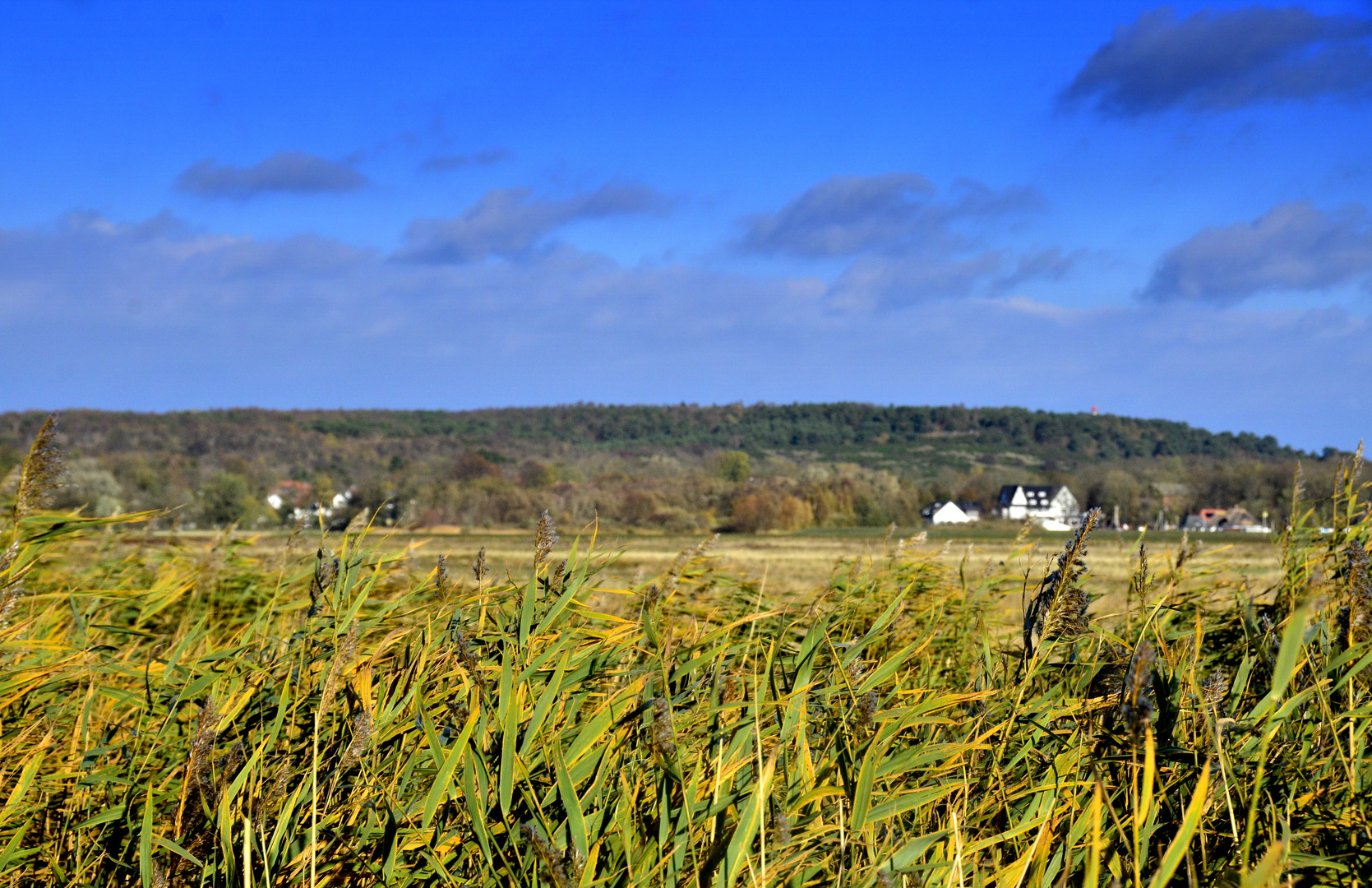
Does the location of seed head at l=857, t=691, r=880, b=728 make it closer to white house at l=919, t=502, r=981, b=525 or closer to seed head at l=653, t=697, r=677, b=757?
seed head at l=653, t=697, r=677, b=757

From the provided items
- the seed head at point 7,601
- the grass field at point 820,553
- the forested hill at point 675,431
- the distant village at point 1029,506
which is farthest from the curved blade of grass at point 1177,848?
the forested hill at point 675,431

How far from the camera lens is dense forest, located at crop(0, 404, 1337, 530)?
4150 centimetres

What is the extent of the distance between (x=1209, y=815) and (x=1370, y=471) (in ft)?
22.2

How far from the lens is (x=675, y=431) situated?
124188mm

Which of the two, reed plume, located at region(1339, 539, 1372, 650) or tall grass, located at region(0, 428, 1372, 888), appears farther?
reed plume, located at region(1339, 539, 1372, 650)

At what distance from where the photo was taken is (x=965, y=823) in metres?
2.63

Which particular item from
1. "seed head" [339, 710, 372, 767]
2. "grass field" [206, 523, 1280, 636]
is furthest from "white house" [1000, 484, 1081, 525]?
"seed head" [339, 710, 372, 767]

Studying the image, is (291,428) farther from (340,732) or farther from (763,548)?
(340,732)

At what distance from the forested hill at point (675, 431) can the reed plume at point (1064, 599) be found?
82169mm

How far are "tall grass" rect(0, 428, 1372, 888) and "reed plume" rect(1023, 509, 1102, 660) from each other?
14 millimetres

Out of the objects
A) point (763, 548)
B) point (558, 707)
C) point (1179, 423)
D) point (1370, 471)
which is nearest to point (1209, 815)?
point (558, 707)

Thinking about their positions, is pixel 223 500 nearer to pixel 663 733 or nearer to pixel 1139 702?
pixel 663 733

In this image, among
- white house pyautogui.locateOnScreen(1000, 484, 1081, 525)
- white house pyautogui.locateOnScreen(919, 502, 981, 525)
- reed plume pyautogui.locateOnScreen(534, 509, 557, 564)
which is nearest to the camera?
reed plume pyautogui.locateOnScreen(534, 509, 557, 564)

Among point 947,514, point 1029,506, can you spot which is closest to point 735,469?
point 947,514
